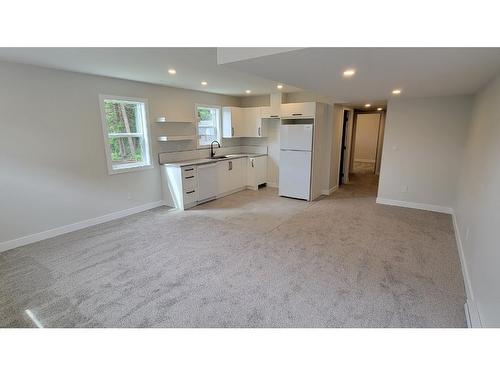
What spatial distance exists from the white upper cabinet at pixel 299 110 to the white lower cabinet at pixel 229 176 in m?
1.56

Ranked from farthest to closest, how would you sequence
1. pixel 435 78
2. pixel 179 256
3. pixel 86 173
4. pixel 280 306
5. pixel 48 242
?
pixel 86 173, pixel 48 242, pixel 179 256, pixel 435 78, pixel 280 306

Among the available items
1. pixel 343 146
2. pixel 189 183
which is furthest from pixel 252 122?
pixel 343 146

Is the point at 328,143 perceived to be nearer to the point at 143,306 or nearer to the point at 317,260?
the point at 317,260

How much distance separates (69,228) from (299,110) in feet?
14.9

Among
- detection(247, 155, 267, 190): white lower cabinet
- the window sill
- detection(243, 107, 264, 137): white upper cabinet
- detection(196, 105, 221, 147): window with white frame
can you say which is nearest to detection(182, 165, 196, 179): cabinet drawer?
the window sill

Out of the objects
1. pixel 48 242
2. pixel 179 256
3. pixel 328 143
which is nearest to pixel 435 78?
pixel 328 143

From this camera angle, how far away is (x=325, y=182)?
5742 mm

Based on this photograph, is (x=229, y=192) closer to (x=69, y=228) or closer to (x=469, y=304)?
(x=69, y=228)


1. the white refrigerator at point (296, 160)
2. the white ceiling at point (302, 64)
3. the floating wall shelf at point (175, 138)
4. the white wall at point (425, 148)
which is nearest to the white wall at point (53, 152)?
the white ceiling at point (302, 64)

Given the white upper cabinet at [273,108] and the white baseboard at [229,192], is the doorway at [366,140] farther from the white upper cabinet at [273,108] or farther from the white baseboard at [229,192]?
the white baseboard at [229,192]

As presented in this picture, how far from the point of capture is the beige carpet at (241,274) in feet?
6.50

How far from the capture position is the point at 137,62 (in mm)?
2982
